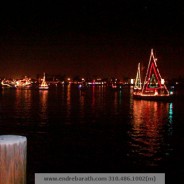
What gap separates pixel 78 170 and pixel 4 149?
13237 mm

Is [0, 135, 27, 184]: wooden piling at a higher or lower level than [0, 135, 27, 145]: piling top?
lower

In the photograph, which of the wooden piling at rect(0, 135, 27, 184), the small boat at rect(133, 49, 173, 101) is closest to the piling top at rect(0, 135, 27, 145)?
the wooden piling at rect(0, 135, 27, 184)

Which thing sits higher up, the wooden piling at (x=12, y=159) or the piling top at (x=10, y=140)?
the piling top at (x=10, y=140)

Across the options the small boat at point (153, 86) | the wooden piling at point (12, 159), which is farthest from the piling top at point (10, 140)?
the small boat at point (153, 86)

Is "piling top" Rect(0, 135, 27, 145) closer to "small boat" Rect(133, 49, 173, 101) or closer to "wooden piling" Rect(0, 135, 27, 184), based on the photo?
"wooden piling" Rect(0, 135, 27, 184)

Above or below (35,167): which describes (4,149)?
above

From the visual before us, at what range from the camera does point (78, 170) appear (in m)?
18.4

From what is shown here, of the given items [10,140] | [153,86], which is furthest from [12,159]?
[153,86]

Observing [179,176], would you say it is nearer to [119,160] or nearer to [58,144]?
[119,160]

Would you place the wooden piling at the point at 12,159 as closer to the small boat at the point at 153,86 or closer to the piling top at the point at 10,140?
the piling top at the point at 10,140

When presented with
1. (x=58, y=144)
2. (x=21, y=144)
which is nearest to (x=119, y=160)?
(x=58, y=144)

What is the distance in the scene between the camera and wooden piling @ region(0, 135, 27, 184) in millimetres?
5508

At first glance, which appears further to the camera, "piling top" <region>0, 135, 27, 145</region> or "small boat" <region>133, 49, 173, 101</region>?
"small boat" <region>133, 49, 173, 101</region>

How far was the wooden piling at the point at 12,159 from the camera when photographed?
5.51 metres
